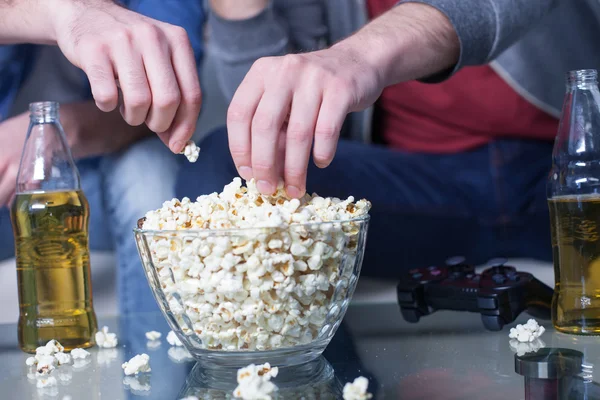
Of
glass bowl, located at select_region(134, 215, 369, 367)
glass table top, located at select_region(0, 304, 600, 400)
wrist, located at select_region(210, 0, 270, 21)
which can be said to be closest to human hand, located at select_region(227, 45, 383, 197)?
glass bowl, located at select_region(134, 215, 369, 367)

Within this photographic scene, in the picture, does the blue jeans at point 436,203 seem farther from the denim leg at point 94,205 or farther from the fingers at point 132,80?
the fingers at point 132,80

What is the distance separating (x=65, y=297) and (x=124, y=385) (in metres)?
0.26

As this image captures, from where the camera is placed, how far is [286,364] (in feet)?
2.49

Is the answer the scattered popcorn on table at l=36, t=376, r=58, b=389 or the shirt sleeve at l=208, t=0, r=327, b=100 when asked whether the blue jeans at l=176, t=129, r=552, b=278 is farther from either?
the scattered popcorn on table at l=36, t=376, r=58, b=389

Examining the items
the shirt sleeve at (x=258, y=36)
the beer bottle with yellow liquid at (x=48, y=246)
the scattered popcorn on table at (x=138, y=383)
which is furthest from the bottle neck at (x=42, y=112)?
the shirt sleeve at (x=258, y=36)

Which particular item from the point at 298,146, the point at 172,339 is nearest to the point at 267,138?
the point at 298,146

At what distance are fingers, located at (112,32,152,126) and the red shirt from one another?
102 centimetres

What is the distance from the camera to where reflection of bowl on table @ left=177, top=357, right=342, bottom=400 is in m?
0.68

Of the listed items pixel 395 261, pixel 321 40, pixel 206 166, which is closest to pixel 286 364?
pixel 206 166

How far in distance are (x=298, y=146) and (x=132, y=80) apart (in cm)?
22

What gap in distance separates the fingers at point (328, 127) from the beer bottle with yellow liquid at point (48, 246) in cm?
40

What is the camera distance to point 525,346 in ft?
2.76

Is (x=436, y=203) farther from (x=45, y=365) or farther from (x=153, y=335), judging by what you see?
(x=45, y=365)

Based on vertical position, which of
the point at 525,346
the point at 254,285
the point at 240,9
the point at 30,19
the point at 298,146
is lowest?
the point at 525,346
